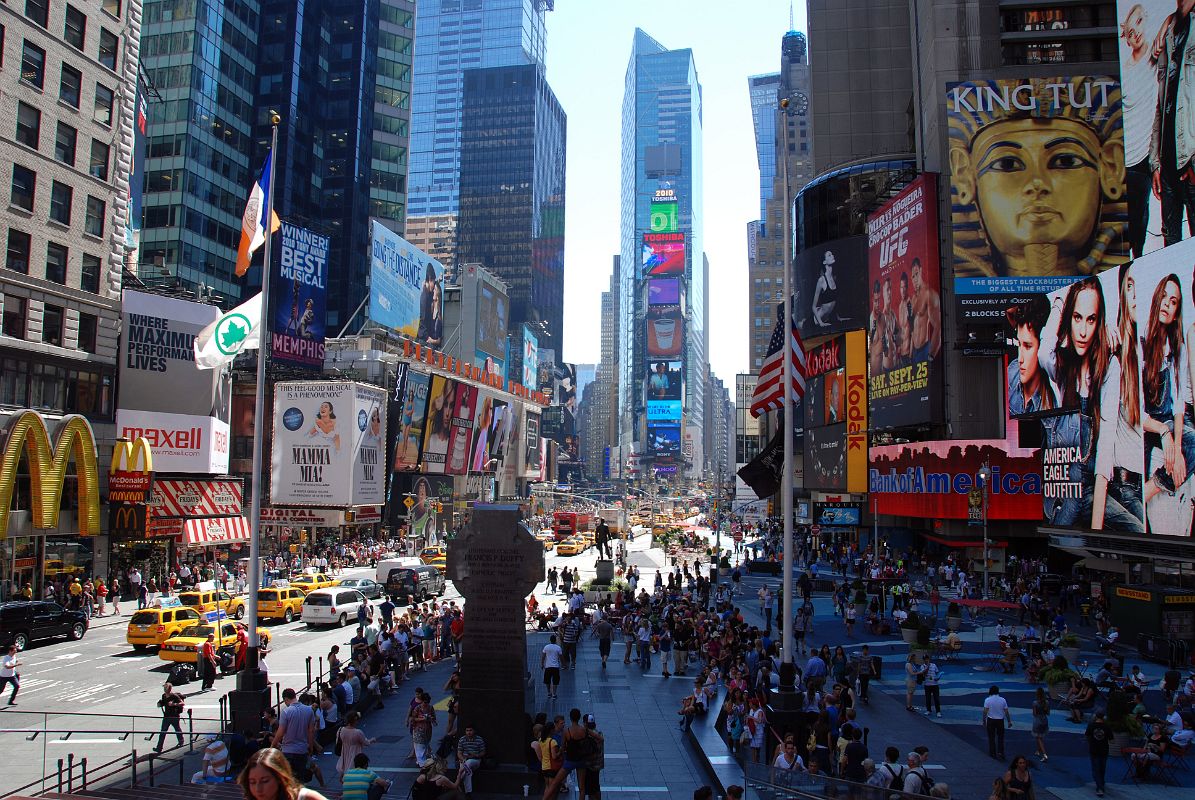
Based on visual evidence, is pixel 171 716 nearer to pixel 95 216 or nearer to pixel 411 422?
pixel 95 216

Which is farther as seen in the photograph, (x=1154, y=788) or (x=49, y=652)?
(x=49, y=652)

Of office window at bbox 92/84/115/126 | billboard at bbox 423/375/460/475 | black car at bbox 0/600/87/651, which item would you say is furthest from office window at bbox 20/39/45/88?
billboard at bbox 423/375/460/475

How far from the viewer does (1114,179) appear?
53625mm

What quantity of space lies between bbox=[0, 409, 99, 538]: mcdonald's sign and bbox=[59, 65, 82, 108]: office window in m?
14.2

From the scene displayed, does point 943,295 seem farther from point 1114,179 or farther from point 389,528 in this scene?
point 389,528

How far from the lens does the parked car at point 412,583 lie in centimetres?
3894

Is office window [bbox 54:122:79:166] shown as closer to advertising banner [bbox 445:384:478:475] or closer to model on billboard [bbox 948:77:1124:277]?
advertising banner [bbox 445:384:478:475]

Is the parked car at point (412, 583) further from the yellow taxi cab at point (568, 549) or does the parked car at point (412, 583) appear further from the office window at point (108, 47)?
the yellow taxi cab at point (568, 549)

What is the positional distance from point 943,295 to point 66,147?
5064cm

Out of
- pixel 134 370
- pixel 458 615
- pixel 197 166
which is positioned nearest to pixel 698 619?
pixel 458 615

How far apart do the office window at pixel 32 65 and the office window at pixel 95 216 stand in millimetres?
5258

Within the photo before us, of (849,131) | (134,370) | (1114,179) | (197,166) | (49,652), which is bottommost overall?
(49,652)

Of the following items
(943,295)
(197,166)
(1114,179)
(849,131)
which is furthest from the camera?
(849,131)

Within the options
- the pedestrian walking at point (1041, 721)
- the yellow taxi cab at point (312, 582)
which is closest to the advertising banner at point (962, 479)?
the pedestrian walking at point (1041, 721)
